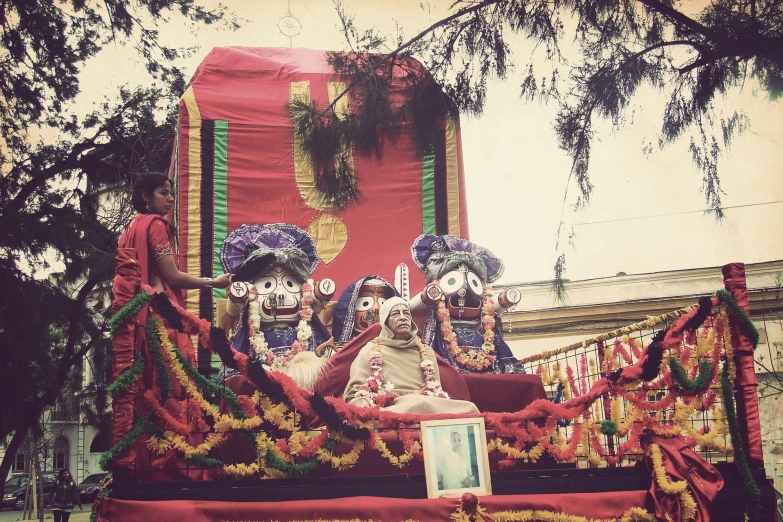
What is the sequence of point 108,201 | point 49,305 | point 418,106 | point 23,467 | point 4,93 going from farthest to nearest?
point 23,467, point 108,201, point 49,305, point 4,93, point 418,106

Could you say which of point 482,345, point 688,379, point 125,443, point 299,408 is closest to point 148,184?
point 125,443

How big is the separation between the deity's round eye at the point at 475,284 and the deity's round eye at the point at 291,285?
137 cm

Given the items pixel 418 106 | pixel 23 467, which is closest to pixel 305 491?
pixel 418 106

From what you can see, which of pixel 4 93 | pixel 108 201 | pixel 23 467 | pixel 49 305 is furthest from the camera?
pixel 23 467

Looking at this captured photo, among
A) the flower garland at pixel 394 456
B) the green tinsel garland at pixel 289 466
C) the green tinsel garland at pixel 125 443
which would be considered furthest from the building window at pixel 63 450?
the flower garland at pixel 394 456

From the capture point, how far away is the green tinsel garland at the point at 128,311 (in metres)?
4.16

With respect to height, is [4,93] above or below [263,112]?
above

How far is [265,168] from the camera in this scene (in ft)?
25.9

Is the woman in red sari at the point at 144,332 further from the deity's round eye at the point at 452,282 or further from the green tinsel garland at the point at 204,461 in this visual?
the deity's round eye at the point at 452,282

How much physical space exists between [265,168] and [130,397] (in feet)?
13.2

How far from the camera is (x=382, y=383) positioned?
203 inches

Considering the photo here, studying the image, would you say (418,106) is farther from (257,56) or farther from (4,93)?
(4,93)

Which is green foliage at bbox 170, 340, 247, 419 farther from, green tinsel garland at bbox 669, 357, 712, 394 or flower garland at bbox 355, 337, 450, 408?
green tinsel garland at bbox 669, 357, 712, 394

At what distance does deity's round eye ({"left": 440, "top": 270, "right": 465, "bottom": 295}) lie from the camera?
6395mm
